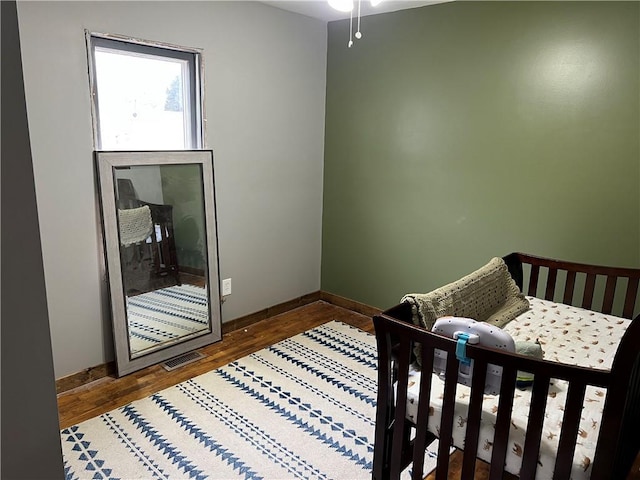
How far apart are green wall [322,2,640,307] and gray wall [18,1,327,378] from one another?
0.89 feet

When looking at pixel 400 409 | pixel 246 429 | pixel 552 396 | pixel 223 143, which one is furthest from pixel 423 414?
pixel 223 143

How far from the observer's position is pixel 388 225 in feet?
11.2

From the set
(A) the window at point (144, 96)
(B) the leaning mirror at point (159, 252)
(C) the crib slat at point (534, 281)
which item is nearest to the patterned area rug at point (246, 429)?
(B) the leaning mirror at point (159, 252)

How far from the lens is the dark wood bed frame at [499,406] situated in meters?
1.22

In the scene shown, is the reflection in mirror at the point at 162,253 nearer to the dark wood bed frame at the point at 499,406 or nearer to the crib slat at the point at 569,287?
the dark wood bed frame at the point at 499,406

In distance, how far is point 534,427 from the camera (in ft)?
4.27

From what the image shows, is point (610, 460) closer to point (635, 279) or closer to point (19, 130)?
point (635, 279)

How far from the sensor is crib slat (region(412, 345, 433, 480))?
1.48 meters

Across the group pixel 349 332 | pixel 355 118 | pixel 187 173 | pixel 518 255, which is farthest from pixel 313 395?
pixel 355 118

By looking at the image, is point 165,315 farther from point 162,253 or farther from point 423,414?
point 423,414

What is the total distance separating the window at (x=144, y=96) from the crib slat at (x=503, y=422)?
2.24 m

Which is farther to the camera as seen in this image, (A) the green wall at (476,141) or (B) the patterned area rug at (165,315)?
(B) the patterned area rug at (165,315)

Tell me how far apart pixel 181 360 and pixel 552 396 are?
2.15 m

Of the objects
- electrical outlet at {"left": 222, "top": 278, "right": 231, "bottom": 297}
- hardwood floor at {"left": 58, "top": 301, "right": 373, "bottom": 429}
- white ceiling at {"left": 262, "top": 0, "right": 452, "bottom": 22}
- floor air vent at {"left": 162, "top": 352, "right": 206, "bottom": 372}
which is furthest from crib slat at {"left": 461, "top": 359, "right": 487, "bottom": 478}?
white ceiling at {"left": 262, "top": 0, "right": 452, "bottom": 22}
